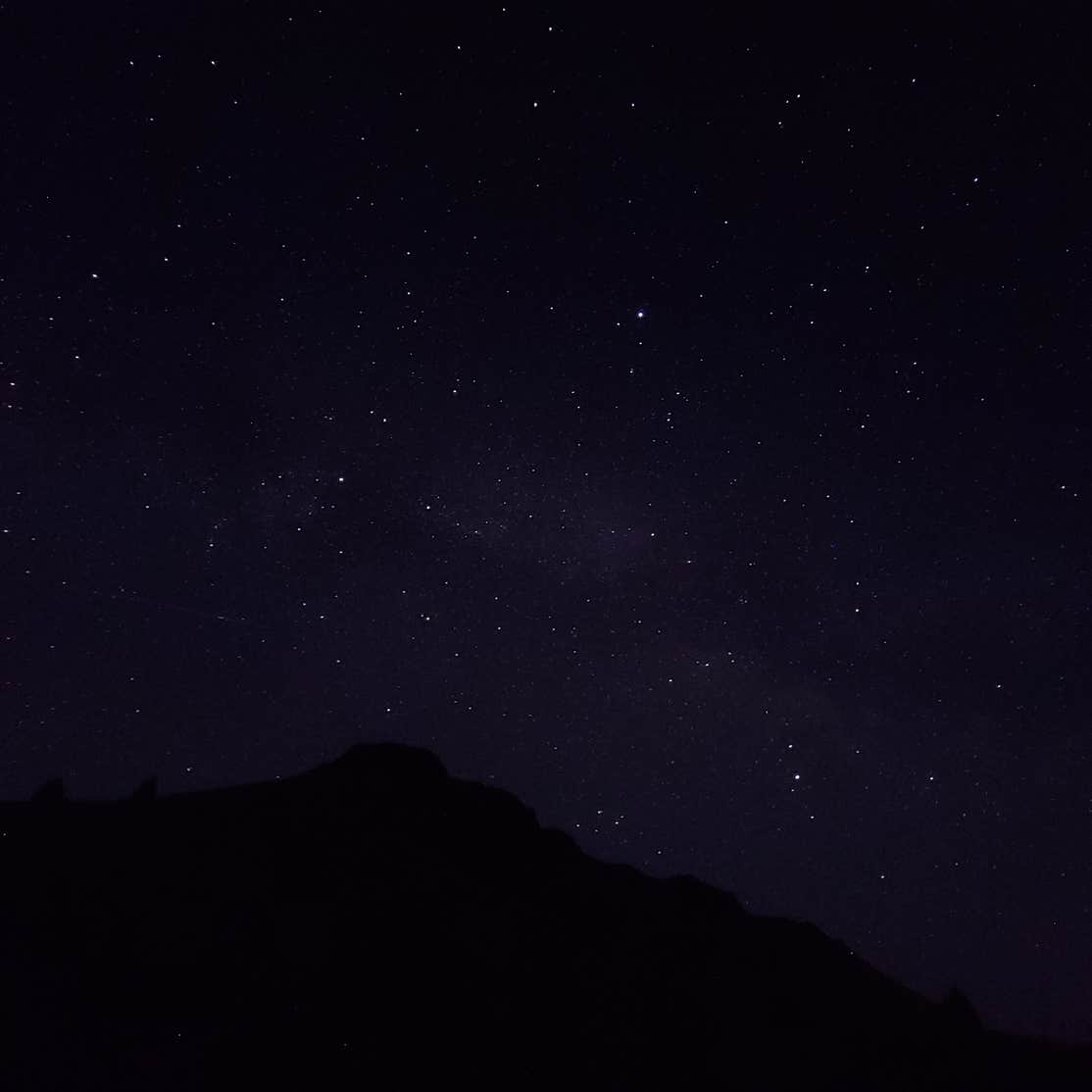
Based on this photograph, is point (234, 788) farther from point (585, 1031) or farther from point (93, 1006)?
Result: point (585, 1031)

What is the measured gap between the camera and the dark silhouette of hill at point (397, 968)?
771 inches

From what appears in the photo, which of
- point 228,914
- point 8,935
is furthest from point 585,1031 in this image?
point 8,935

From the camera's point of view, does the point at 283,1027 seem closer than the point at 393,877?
Yes

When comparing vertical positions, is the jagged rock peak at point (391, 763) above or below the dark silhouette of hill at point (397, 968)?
above

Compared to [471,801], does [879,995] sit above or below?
below

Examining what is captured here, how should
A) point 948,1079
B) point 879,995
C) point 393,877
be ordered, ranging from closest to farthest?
point 948,1079 < point 393,877 < point 879,995

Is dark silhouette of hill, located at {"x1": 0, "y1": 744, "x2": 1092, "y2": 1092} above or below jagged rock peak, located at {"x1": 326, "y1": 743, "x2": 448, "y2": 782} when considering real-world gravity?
below

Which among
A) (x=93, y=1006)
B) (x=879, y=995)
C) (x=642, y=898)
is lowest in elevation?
(x=93, y=1006)

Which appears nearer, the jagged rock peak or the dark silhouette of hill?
the dark silhouette of hill

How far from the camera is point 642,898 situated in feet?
93.8

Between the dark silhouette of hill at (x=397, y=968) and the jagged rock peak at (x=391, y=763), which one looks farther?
the jagged rock peak at (x=391, y=763)

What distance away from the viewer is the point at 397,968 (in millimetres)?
22344

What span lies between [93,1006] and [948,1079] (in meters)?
20.3

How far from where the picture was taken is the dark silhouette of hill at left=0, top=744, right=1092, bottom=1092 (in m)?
19.6
